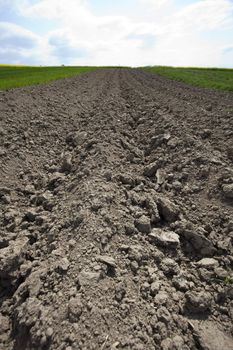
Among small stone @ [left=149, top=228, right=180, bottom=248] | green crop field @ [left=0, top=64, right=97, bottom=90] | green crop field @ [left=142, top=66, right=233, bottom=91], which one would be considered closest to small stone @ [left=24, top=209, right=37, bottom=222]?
small stone @ [left=149, top=228, right=180, bottom=248]

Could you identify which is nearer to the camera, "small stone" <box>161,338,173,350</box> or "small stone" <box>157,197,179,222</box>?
"small stone" <box>161,338,173,350</box>

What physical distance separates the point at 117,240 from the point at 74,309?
4.25ft

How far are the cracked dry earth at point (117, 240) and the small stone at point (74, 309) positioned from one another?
0.01 m

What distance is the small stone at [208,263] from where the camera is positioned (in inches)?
152

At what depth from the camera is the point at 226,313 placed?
329 centimetres

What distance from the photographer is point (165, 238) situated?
427 cm

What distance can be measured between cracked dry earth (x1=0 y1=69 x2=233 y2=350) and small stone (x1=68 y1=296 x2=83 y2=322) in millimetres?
11

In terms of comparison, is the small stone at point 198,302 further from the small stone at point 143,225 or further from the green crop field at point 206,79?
the green crop field at point 206,79

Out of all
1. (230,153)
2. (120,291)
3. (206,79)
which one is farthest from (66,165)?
(206,79)

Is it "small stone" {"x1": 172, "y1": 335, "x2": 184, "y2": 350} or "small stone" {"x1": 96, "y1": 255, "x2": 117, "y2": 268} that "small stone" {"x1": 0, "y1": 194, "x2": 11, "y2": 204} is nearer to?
"small stone" {"x1": 96, "y1": 255, "x2": 117, "y2": 268}

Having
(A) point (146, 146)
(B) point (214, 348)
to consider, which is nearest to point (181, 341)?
(B) point (214, 348)

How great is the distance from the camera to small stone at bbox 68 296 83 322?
9.44 ft

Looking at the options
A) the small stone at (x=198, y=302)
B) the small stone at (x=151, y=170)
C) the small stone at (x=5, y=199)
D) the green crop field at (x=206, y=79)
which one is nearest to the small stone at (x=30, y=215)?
the small stone at (x=5, y=199)

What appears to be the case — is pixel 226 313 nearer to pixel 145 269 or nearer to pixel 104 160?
pixel 145 269
